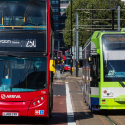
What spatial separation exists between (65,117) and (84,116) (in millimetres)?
802

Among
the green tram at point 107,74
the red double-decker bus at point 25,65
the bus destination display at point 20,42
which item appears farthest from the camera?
the green tram at point 107,74

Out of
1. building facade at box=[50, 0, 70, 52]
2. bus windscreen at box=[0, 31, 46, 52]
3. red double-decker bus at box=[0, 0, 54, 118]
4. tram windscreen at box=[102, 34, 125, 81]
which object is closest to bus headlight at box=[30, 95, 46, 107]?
red double-decker bus at box=[0, 0, 54, 118]

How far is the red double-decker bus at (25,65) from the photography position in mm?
9461

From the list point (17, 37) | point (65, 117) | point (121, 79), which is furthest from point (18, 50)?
point (121, 79)

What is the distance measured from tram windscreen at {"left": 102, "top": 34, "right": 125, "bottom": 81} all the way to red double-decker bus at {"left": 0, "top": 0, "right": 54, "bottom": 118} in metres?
2.99

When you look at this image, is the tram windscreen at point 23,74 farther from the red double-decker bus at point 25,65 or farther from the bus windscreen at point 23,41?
the bus windscreen at point 23,41

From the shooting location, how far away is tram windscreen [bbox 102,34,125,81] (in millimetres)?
11977

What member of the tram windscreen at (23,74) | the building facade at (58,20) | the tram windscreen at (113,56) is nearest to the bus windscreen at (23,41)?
the tram windscreen at (23,74)

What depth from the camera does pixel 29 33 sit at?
9.69 meters

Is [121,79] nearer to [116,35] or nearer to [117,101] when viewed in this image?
[117,101]

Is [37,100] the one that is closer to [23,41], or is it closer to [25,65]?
[25,65]

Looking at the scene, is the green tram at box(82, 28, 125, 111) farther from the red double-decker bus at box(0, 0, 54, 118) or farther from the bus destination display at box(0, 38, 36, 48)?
the bus destination display at box(0, 38, 36, 48)

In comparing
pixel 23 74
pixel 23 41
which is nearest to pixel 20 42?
pixel 23 41

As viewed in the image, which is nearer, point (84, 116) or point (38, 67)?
point (38, 67)
